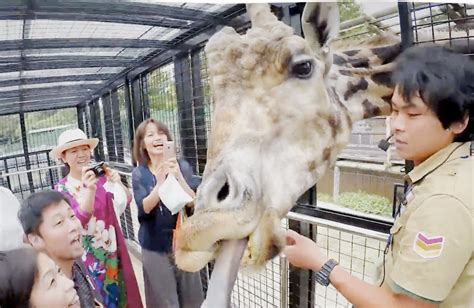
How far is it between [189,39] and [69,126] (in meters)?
0.29

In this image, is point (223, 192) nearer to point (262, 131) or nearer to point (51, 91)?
point (262, 131)

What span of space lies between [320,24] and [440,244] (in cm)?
42

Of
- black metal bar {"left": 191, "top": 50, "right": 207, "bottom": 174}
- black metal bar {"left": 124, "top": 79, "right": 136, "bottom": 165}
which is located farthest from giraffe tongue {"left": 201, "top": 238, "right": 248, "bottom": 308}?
black metal bar {"left": 124, "top": 79, "right": 136, "bottom": 165}

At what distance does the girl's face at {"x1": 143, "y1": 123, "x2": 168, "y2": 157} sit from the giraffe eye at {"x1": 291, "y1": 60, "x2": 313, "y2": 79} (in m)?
0.28

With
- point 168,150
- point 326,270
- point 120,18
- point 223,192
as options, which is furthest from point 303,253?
point 120,18

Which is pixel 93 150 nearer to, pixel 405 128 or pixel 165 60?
pixel 165 60

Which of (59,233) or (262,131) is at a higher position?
(262,131)

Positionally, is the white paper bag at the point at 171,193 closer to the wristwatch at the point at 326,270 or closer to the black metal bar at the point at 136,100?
the black metal bar at the point at 136,100

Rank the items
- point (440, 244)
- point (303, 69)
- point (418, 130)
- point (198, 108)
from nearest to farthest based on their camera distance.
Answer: point (440, 244), point (418, 130), point (303, 69), point (198, 108)

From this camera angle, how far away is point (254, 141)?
0.64 meters

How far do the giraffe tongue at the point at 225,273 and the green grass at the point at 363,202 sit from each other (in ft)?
1.01

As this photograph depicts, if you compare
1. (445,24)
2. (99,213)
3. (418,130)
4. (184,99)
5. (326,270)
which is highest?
(445,24)

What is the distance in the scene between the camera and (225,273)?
65cm

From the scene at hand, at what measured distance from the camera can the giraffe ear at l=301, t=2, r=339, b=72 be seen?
0.69 m
